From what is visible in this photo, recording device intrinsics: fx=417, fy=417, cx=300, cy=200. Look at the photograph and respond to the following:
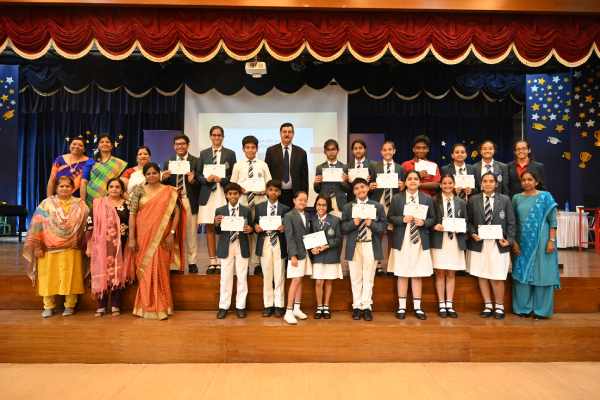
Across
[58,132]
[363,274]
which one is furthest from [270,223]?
[58,132]

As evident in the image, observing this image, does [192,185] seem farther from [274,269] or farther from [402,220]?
[402,220]

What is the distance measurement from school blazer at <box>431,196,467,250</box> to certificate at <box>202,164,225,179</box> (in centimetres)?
207

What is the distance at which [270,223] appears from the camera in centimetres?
378

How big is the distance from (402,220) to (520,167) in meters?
1.55

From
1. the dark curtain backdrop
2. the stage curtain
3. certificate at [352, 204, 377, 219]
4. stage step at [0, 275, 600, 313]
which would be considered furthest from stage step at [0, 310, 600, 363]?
the dark curtain backdrop

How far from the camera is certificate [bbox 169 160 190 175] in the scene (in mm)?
4172

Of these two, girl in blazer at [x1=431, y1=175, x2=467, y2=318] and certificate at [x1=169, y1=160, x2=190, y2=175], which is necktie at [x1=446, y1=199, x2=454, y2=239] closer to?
girl in blazer at [x1=431, y1=175, x2=467, y2=318]

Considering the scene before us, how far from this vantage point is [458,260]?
386 cm

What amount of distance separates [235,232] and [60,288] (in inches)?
65.7

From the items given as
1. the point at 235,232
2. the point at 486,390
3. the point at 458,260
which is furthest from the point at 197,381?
the point at 458,260

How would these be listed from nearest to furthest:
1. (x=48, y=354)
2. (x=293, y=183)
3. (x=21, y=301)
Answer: (x=48, y=354) < (x=21, y=301) < (x=293, y=183)

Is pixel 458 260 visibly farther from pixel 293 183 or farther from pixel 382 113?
pixel 382 113

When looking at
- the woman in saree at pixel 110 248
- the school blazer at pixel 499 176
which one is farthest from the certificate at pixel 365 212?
the woman in saree at pixel 110 248

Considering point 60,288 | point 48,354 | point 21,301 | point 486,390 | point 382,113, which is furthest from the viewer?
point 382,113
